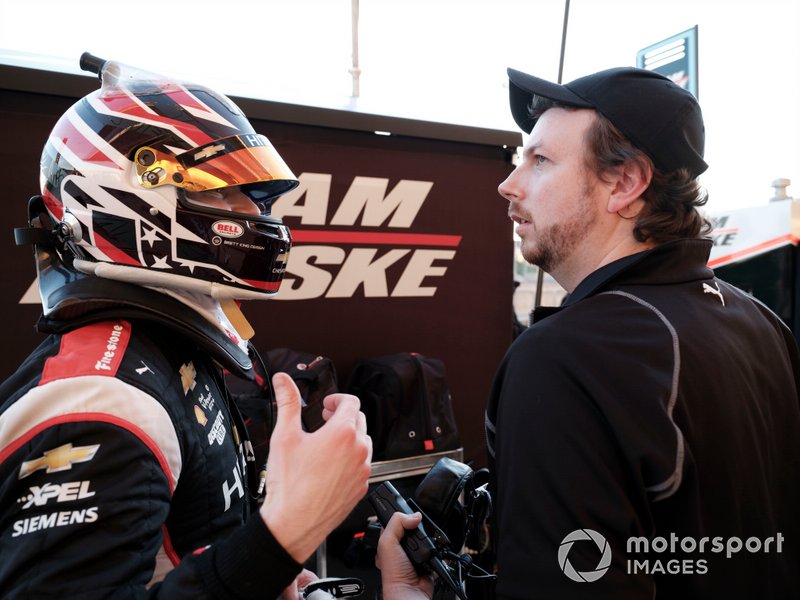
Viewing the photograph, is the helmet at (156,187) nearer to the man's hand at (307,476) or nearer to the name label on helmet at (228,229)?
the name label on helmet at (228,229)

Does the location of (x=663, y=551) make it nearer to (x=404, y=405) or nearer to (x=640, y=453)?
(x=640, y=453)

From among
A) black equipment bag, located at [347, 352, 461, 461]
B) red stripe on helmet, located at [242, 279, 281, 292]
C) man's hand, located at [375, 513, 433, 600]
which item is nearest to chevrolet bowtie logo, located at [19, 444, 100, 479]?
red stripe on helmet, located at [242, 279, 281, 292]

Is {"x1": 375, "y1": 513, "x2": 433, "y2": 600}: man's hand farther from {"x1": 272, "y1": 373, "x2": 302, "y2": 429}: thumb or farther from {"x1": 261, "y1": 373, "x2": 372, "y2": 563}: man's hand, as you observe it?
{"x1": 272, "y1": 373, "x2": 302, "y2": 429}: thumb

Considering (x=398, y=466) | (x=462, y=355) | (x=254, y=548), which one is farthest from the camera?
(x=462, y=355)

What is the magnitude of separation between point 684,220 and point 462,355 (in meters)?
2.04

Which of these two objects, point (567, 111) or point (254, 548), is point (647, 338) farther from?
point (254, 548)

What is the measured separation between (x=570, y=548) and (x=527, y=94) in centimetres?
118

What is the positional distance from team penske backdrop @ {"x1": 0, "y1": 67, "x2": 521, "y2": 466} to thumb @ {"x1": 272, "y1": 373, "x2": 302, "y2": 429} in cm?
183

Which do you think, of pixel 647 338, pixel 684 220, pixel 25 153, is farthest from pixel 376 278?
pixel 647 338

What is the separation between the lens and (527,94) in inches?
62.4

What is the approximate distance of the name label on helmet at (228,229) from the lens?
4.05ft

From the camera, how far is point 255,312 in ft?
8.73

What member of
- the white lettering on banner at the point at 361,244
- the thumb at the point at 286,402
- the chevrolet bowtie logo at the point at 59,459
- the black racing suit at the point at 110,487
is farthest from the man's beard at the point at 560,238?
the white lettering on banner at the point at 361,244

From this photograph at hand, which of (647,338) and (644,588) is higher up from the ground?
(647,338)
